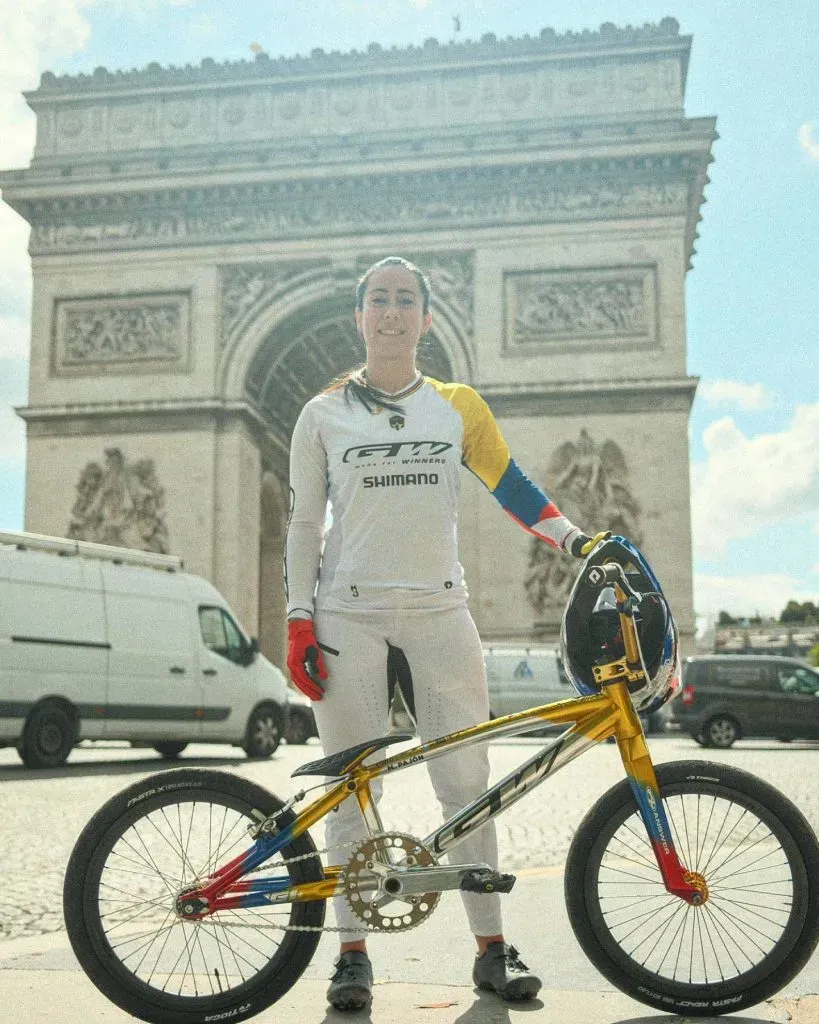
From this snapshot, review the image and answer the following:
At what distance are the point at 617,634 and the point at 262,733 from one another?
11.7 meters

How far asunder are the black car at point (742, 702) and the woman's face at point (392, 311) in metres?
14.2

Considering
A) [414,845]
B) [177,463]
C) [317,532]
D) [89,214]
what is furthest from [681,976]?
[89,214]

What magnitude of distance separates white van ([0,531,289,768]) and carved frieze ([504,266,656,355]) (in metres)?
11.2

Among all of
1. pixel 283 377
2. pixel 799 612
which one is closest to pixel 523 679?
pixel 283 377

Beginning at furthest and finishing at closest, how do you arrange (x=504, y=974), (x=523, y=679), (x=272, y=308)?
(x=272, y=308) < (x=523, y=679) < (x=504, y=974)

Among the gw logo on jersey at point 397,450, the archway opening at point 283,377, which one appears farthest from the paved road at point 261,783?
the archway opening at point 283,377

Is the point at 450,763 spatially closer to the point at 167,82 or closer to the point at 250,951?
the point at 250,951

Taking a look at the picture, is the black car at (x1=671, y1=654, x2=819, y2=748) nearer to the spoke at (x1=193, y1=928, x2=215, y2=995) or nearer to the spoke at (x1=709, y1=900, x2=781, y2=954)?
the spoke at (x1=709, y1=900, x2=781, y2=954)

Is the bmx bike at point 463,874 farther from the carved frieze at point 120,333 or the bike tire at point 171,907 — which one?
the carved frieze at point 120,333

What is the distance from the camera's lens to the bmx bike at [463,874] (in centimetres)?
306

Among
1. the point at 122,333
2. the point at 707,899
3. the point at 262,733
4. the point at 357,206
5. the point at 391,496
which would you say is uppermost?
the point at 357,206

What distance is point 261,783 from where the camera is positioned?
1034 centimetres

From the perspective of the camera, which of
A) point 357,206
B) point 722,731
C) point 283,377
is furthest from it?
point 283,377

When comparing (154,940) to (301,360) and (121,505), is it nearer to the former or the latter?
(121,505)
